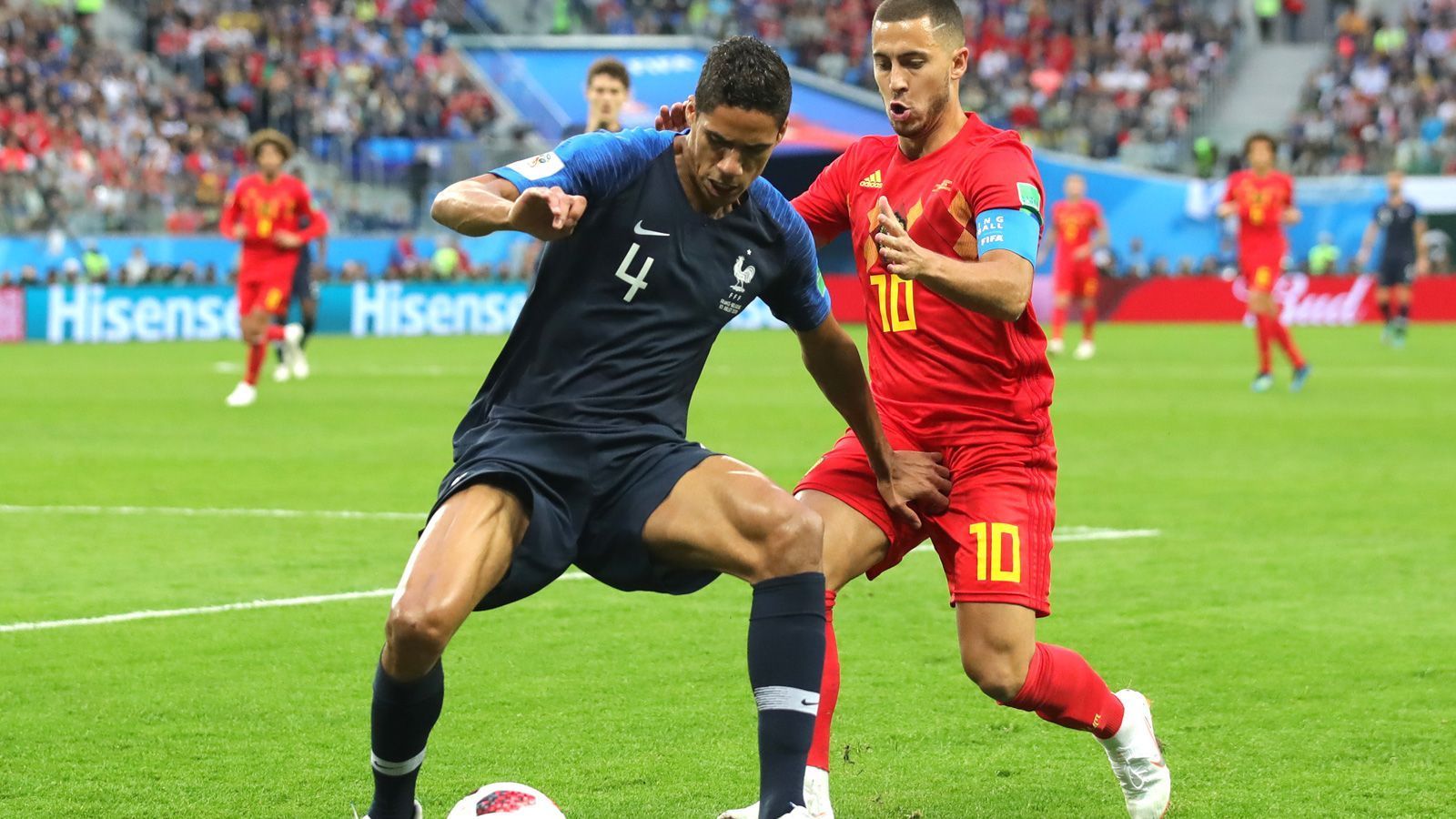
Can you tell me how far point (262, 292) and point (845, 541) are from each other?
45.9 ft

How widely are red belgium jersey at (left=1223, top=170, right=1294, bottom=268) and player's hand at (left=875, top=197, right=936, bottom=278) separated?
15.6 metres

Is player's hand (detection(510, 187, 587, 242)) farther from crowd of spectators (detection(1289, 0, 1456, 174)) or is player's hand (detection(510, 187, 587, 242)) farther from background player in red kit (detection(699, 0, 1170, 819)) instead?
crowd of spectators (detection(1289, 0, 1456, 174))

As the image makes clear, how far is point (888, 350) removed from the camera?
555 centimetres

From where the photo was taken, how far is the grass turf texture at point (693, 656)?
5.11 metres

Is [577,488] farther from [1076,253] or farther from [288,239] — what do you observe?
[1076,253]

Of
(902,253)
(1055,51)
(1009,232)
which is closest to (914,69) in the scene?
(1009,232)

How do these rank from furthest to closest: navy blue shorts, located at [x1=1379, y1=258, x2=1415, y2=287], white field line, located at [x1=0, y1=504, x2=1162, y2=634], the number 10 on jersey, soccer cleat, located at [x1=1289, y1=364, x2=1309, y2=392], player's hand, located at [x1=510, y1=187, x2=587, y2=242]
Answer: navy blue shorts, located at [x1=1379, y1=258, x2=1415, y2=287]
soccer cleat, located at [x1=1289, y1=364, x2=1309, y2=392]
white field line, located at [x1=0, y1=504, x2=1162, y2=634]
the number 10 on jersey
player's hand, located at [x1=510, y1=187, x2=587, y2=242]

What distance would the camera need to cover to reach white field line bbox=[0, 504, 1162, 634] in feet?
24.2

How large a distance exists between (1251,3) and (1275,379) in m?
27.6

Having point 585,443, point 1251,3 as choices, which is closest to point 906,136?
point 585,443

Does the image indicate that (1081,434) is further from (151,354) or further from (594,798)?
(151,354)

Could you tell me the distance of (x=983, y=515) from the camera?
5.17 m

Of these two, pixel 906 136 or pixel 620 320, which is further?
pixel 906 136

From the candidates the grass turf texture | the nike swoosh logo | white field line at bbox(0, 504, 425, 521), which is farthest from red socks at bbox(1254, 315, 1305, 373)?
the nike swoosh logo
